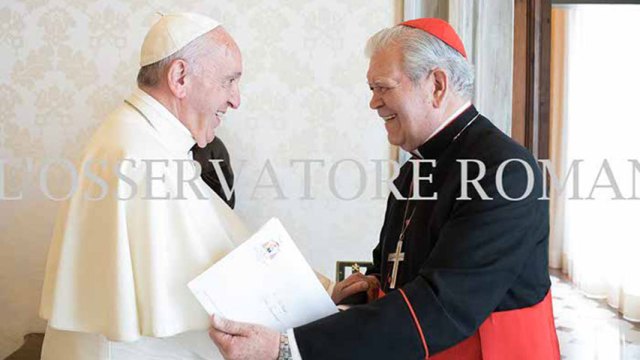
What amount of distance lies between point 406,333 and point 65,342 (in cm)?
90

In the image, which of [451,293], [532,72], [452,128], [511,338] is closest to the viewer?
[451,293]

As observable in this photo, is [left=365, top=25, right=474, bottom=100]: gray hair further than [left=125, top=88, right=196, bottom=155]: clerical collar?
No

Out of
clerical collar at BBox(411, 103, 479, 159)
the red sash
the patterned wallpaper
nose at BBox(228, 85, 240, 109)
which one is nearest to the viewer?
the red sash

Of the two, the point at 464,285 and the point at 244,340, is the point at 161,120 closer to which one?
the point at 244,340

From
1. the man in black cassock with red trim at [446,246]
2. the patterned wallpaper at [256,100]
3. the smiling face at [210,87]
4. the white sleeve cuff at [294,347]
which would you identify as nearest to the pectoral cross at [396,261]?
the man in black cassock with red trim at [446,246]

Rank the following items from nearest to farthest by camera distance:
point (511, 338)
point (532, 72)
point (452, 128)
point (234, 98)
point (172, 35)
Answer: point (511, 338) < point (452, 128) < point (172, 35) < point (234, 98) < point (532, 72)

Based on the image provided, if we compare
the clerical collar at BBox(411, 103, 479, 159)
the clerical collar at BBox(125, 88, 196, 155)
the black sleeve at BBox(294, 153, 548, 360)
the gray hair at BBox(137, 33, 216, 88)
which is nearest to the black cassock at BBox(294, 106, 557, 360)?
the black sleeve at BBox(294, 153, 548, 360)

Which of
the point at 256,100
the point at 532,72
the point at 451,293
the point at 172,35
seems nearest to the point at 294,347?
the point at 451,293

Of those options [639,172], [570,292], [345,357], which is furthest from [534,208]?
[570,292]

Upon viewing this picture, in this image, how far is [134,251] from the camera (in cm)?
164

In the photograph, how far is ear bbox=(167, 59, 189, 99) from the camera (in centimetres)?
178

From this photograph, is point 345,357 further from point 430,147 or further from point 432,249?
point 430,147

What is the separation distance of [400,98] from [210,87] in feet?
1.67

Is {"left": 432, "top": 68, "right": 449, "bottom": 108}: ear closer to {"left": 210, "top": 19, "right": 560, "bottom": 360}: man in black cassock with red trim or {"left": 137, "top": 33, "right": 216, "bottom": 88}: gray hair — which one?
{"left": 210, "top": 19, "right": 560, "bottom": 360}: man in black cassock with red trim
